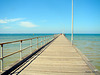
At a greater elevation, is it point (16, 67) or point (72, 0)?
point (72, 0)

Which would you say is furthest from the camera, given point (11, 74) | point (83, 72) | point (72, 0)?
point (72, 0)

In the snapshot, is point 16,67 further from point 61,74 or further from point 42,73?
point 61,74

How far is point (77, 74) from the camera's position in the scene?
12.8ft

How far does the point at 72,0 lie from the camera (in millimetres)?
14641

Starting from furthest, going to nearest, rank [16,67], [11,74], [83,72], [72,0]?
[72,0]
[16,67]
[83,72]
[11,74]

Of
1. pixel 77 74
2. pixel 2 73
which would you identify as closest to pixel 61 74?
pixel 77 74

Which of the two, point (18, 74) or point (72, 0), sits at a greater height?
point (72, 0)

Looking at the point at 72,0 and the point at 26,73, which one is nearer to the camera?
the point at 26,73

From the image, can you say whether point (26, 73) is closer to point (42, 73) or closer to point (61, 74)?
point (42, 73)

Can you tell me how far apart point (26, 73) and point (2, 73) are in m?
0.82

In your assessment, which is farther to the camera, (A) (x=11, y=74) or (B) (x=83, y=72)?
(B) (x=83, y=72)

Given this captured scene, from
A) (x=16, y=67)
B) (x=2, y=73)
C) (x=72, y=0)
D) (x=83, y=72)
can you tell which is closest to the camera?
(x=2, y=73)

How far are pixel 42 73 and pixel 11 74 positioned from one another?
3.60 ft

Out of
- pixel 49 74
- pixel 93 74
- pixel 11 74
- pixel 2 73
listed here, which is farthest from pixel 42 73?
pixel 93 74
